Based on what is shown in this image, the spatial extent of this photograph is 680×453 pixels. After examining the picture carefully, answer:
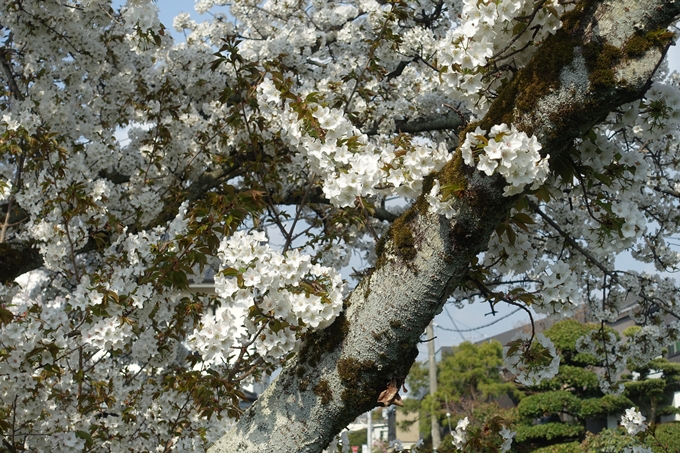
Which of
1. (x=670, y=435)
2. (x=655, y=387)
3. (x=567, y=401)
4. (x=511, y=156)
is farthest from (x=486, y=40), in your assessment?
(x=655, y=387)

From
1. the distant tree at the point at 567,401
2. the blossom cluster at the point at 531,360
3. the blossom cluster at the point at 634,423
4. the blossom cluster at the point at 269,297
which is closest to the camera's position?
the blossom cluster at the point at 269,297

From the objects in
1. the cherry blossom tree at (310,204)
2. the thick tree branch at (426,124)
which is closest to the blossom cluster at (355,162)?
the cherry blossom tree at (310,204)

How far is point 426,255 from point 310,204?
356 centimetres

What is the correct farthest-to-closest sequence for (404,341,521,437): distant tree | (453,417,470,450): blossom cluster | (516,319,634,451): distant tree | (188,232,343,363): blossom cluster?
(404,341,521,437): distant tree < (516,319,634,451): distant tree < (453,417,470,450): blossom cluster < (188,232,343,363): blossom cluster

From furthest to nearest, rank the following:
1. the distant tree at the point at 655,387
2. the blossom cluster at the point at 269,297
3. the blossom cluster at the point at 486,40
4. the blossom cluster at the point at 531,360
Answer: the distant tree at the point at 655,387 → the blossom cluster at the point at 531,360 → the blossom cluster at the point at 269,297 → the blossom cluster at the point at 486,40

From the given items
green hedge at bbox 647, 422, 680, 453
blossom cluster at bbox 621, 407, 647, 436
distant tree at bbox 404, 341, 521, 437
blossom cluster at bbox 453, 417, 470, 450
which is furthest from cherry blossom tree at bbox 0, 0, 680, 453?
distant tree at bbox 404, 341, 521, 437

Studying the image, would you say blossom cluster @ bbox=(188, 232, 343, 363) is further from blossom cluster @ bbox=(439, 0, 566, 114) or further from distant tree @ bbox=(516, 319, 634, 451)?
distant tree @ bbox=(516, 319, 634, 451)

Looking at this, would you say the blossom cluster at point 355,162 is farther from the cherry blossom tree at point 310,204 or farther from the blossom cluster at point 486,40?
the blossom cluster at point 486,40

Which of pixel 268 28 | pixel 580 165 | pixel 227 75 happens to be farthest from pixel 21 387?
pixel 268 28

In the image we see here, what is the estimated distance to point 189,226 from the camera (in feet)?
8.36

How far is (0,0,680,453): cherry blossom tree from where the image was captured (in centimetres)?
159

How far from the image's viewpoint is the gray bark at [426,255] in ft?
4.79

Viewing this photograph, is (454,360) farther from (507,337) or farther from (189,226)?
(189,226)

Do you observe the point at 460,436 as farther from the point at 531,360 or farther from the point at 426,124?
the point at 426,124
